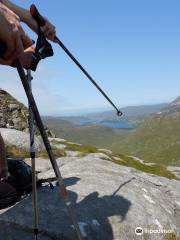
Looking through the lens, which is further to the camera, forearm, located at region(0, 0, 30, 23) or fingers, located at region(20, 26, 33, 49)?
forearm, located at region(0, 0, 30, 23)

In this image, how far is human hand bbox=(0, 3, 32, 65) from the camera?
20.2ft

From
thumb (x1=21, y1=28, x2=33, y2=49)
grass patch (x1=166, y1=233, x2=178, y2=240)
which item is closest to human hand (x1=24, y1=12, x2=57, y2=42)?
thumb (x1=21, y1=28, x2=33, y2=49)

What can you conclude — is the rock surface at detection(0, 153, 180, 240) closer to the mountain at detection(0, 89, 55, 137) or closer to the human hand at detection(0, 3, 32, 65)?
the human hand at detection(0, 3, 32, 65)

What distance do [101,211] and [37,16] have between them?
656 centimetres

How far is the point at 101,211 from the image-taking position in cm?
1190

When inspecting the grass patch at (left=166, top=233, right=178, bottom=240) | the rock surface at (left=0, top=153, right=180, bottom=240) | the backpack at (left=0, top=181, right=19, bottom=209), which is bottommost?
the grass patch at (left=166, top=233, right=178, bottom=240)

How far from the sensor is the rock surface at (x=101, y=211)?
10.4 m

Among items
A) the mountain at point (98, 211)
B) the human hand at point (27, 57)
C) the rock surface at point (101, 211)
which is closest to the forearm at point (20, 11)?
the human hand at point (27, 57)

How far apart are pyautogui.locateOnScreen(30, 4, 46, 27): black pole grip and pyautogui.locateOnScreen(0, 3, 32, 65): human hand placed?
1533 mm

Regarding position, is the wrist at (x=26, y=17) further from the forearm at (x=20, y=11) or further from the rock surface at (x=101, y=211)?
the rock surface at (x=101, y=211)

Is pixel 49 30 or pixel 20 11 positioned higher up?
pixel 20 11

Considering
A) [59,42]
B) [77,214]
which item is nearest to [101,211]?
[77,214]

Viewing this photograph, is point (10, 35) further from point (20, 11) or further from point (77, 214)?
point (77, 214)

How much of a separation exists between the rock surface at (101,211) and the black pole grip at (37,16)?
17.7 ft
